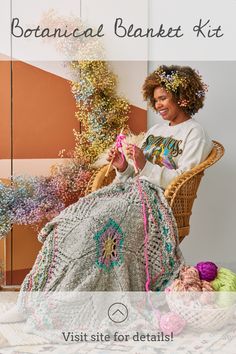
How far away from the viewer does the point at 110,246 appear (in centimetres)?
222

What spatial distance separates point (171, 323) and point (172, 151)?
2.83ft

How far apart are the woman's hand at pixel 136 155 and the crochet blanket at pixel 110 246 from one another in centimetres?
15

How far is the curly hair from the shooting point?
2.62 meters

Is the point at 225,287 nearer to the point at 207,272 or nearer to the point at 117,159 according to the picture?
the point at 207,272

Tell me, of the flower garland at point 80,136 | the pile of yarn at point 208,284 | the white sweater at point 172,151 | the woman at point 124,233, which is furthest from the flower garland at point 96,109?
the pile of yarn at point 208,284

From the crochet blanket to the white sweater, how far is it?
18 cm

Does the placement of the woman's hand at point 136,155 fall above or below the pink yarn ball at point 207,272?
above

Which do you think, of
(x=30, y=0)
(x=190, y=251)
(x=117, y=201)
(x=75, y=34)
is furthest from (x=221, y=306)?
(x=30, y=0)

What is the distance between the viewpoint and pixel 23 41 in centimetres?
290

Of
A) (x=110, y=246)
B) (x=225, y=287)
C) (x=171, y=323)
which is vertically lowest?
(x=171, y=323)

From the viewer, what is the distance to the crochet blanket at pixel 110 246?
218cm

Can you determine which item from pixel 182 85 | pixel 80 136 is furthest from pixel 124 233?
pixel 80 136

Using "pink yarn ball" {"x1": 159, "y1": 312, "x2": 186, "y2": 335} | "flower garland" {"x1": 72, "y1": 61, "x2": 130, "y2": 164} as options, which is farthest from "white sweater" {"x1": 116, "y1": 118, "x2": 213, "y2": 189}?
"pink yarn ball" {"x1": 159, "y1": 312, "x2": 186, "y2": 335}

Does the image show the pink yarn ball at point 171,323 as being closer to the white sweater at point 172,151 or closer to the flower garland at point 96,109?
the white sweater at point 172,151
